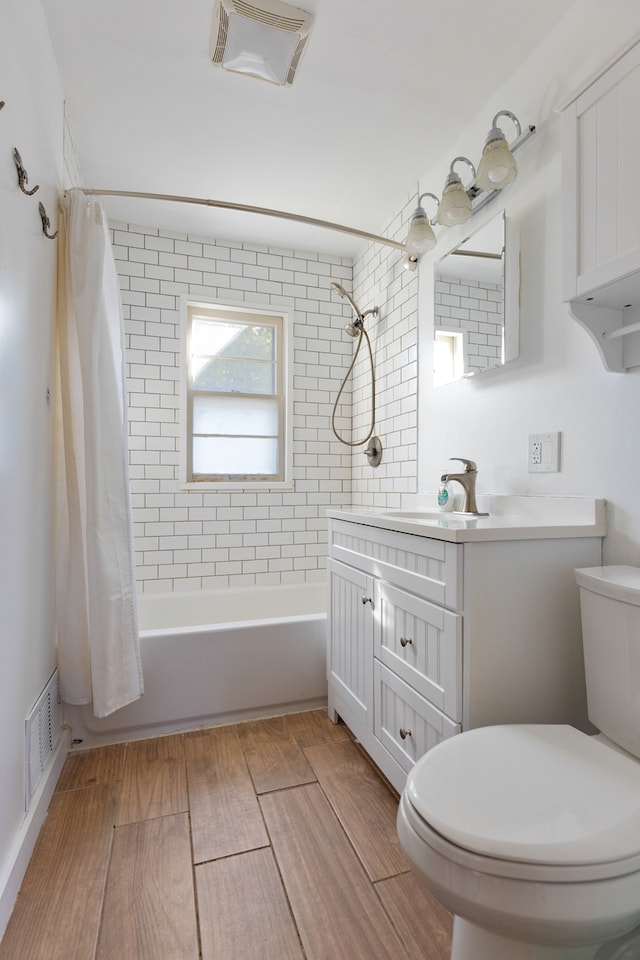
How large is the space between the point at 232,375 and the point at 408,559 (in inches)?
80.9

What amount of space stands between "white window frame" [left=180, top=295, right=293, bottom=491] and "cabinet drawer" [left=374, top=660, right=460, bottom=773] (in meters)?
1.68

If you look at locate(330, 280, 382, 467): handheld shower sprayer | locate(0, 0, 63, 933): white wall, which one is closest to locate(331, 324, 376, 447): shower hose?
locate(330, 280, 382, 467): handheld shower sprayer

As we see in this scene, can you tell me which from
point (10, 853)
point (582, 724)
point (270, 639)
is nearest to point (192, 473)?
point (270, 639)

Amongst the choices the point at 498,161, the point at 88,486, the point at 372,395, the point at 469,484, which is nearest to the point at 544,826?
the point at 469,484

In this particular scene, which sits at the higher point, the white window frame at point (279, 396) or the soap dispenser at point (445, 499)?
the white window frame at point (279, 396)

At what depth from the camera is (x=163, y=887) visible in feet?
4.00

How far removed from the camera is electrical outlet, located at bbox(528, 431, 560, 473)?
4.91 ft

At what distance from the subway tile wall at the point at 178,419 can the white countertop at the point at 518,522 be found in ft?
4.16

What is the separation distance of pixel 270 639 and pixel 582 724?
121 centimetres

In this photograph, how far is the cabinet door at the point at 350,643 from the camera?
1.67 m

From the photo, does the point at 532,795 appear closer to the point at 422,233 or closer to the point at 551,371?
the point at 551,371

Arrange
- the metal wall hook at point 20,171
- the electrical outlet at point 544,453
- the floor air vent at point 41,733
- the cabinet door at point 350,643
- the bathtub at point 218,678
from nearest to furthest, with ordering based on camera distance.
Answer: the metal wall hook at point 20,171, the floor air vent at point 41,733, the electrical outlet at point 544,453, the cabinet door at point 350,643, the bathtub at point 218,678

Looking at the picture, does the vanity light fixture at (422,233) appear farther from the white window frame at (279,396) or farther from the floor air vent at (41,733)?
the floor air vent at (41,733)

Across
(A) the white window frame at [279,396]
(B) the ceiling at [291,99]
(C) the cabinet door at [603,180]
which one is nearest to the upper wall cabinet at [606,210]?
(C) the cabinet door at [603,180]
